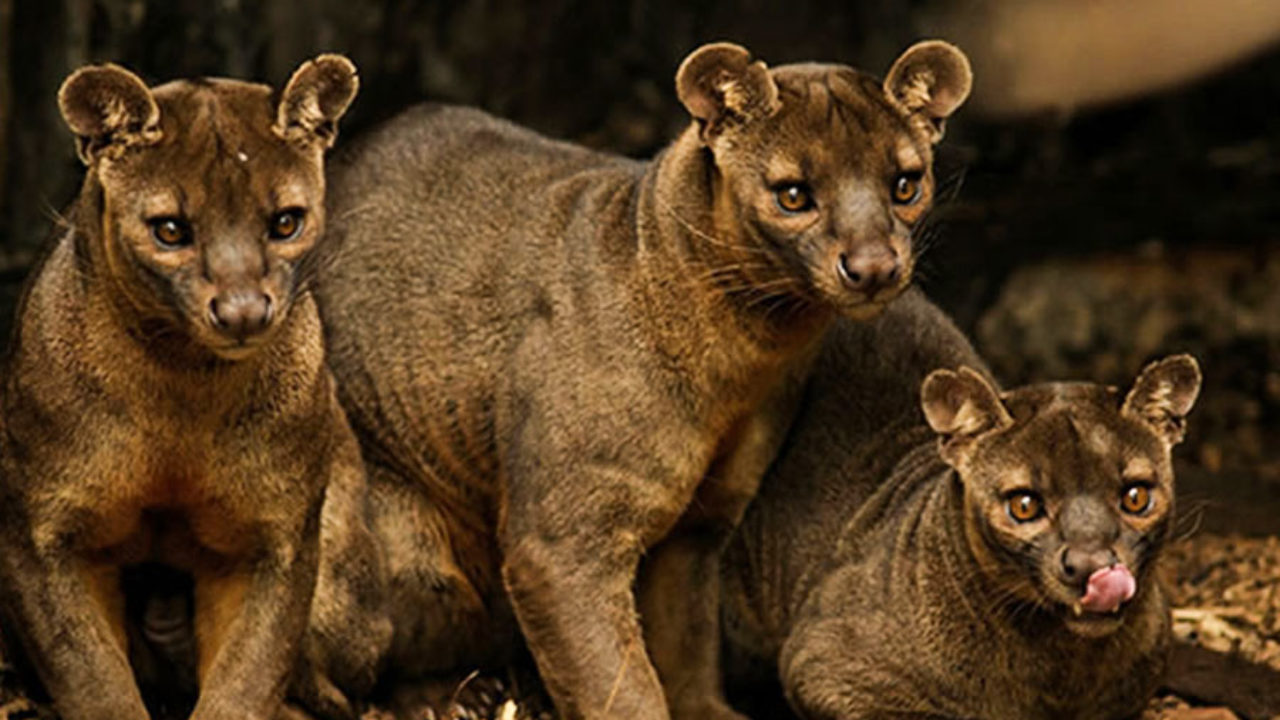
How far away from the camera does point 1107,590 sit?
6977 millimetres

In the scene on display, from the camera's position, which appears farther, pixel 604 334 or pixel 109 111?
pixel 604 334

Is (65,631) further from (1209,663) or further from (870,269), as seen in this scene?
(1209,663)

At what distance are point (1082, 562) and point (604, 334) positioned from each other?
166 centimetres

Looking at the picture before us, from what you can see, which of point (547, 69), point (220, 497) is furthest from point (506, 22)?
point (220, 497)

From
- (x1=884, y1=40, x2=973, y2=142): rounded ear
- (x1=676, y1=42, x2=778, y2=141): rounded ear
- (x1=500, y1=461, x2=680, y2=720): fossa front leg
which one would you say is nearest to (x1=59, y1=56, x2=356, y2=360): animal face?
(x1=676, y1=42, x2=778, y2=141): rounded ear

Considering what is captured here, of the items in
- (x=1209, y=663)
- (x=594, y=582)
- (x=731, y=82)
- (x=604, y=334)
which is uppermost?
(x=731, y=82)

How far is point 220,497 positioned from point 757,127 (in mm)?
1920

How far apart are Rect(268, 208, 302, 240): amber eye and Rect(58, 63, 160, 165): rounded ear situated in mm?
376

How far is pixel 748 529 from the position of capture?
8.69 m

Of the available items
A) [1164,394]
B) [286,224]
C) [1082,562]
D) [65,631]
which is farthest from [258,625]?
[1164,394]

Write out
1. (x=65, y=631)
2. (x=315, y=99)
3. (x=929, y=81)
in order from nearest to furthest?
(x=315, y=99) < (x=65, y=631) < (x=929, y=81)

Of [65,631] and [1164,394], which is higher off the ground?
[1164,394]

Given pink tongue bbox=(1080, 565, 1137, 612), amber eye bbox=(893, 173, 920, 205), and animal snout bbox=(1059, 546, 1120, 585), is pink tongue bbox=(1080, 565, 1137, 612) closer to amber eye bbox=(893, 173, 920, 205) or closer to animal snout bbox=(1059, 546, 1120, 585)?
animal snout bbox=(1059, 546, 1120, 585)

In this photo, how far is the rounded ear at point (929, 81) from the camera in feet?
24.7
